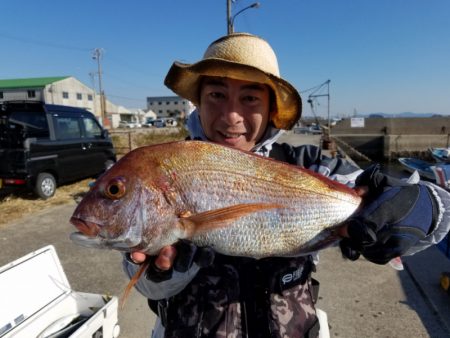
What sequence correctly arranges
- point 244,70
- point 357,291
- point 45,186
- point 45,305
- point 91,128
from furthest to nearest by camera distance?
point 91,128 → point 45,186 → point 357,291 → point 45,305 → point 244,70

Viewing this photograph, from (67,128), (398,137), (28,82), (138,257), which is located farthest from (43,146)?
(28,82)

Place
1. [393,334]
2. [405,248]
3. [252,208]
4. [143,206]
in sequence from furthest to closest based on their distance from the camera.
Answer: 1. [393,334]
2. [405,248]
3. [252,208]
4. [143,206]

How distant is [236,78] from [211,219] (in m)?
0.80

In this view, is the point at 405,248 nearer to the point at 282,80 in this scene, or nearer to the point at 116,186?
the point at 282,80

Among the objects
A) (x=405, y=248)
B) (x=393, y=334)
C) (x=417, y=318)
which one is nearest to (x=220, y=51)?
(x=405, y=248)

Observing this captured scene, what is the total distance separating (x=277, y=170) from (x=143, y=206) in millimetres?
681

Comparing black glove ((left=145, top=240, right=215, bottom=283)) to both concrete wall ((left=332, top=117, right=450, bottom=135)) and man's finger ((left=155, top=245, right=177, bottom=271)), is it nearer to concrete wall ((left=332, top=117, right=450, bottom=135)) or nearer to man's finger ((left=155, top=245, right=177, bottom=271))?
man's finger ((left=155, top=245, right=177, bottom=271))

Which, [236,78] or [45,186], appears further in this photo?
[45,186]

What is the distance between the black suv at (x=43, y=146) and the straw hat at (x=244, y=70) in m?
Answer: 5.56

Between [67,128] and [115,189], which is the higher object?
[67,128]

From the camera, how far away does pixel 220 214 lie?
4.79ft

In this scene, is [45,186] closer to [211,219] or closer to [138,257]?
[138,257]

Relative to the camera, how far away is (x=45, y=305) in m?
2.87

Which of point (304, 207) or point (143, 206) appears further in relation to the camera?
point (304, 207)
